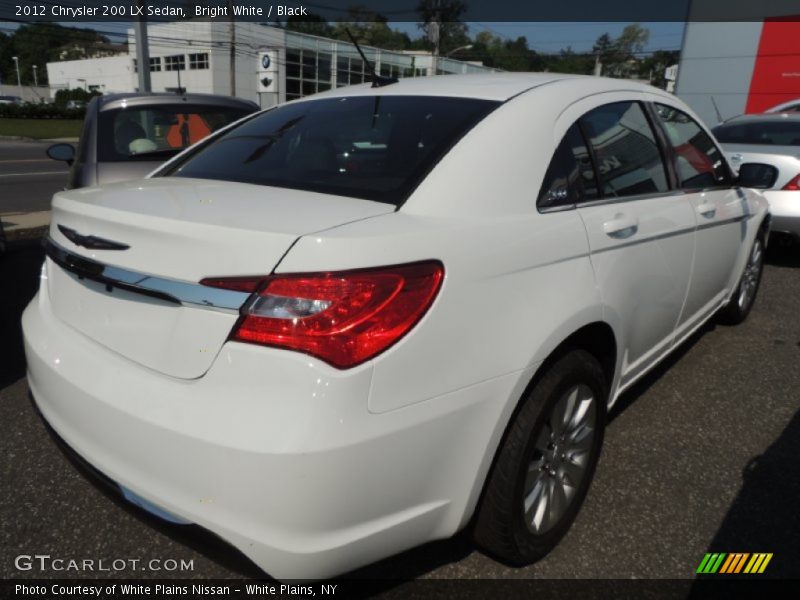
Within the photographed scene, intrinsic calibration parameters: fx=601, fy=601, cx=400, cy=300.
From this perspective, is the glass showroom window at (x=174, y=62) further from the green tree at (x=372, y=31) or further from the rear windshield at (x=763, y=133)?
the rear windshield at (x=763, y=133)

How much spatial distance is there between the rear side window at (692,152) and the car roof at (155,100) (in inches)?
138

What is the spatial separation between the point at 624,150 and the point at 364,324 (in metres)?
1.60

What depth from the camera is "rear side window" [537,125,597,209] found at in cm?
193

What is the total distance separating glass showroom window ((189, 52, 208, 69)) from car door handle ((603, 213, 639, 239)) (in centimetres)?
5316

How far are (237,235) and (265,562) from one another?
76cm

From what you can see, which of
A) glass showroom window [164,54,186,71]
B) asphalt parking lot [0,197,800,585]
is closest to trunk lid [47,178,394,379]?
asphalt parking lot [0,197,800,585]

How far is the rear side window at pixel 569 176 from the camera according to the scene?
6.32 ft

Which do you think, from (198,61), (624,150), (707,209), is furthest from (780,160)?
(198,61)

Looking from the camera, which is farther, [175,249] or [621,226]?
[621,226]

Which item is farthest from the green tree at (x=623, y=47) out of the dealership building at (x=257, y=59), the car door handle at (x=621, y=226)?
the car door handle at (x=621, y=226)

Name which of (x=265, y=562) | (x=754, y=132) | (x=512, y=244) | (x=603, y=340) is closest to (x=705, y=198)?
(x=603, y=340)

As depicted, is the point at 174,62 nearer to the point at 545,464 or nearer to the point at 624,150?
the point at 624,150

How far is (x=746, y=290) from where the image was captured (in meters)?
4.30

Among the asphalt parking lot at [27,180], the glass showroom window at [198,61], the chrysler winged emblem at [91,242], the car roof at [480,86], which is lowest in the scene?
the asphalt parking lot at [27,180]
